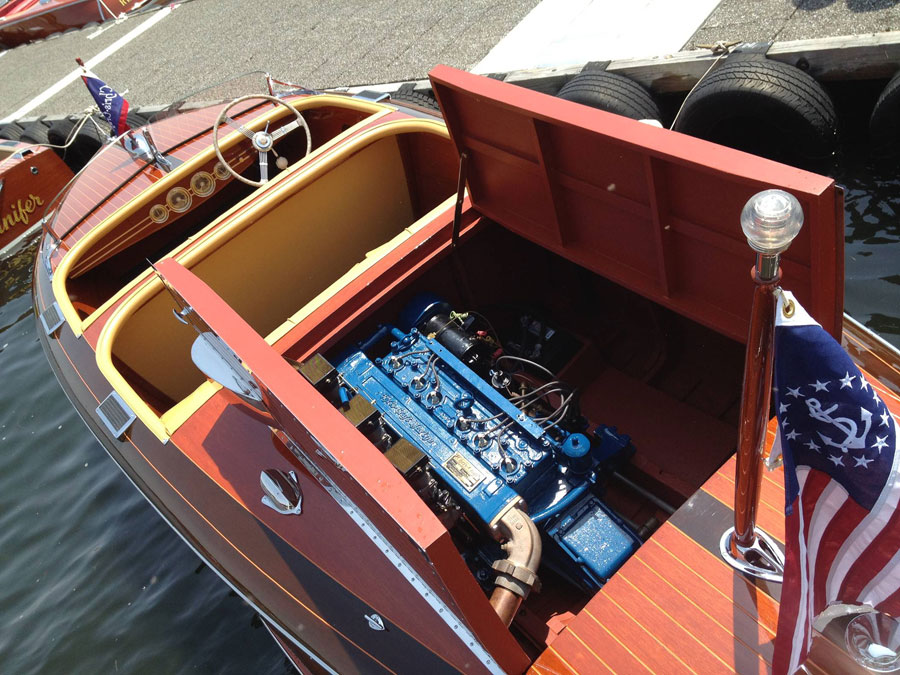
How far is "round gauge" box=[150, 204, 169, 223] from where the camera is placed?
548 centimetres

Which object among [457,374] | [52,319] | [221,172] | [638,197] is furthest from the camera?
[221,172]

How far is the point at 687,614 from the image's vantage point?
8.43ft

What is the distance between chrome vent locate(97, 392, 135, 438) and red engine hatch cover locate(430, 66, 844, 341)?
2.46 meters

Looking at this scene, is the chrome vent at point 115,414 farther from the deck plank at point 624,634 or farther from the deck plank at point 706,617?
the deck plank at point 706,617

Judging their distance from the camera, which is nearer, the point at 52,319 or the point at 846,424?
the point at 846,424

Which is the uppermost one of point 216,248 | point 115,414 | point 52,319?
point 216,248

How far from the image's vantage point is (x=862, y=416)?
6.03 feet

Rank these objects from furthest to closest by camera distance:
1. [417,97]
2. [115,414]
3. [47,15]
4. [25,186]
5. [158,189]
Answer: [47,15]
[25,186]
[417,97]
[158,189]
[115,414]

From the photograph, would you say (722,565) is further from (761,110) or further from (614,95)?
(614,95)

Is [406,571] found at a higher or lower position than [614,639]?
higher

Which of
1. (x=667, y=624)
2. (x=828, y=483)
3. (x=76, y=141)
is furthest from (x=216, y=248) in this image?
(x=76, y=141)

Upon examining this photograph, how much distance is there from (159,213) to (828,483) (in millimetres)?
5055

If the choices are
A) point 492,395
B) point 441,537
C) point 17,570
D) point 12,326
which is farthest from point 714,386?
point 12,326

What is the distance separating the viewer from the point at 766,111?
5855 millimetres
